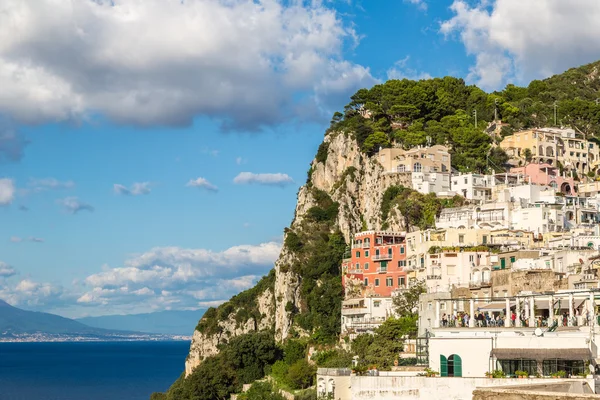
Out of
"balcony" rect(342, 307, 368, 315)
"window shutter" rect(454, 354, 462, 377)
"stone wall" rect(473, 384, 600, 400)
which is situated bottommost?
"stone wall" rect(473, 384, 600, 400)

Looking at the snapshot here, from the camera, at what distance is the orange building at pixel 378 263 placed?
240 ft

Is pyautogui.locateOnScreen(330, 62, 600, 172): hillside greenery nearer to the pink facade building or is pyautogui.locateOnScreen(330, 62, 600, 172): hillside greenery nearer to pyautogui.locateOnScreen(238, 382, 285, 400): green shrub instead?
the pink facade building

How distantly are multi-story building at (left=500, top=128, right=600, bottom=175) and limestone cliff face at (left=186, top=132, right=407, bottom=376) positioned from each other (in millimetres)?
16955

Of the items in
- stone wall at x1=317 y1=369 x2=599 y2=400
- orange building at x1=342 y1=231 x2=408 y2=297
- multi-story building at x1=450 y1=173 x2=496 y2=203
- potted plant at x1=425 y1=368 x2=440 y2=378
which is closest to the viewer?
stone wall at x1=317 y1=369 x2=599 y2=400

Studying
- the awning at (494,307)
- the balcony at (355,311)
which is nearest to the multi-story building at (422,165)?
the balcony at (355,311)

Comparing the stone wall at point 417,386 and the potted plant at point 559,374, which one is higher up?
the potted plant at point 559,374

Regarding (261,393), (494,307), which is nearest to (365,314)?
(261,393)

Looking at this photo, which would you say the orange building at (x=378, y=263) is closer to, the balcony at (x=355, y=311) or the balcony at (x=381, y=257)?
the balcony at (x=381, y=257)

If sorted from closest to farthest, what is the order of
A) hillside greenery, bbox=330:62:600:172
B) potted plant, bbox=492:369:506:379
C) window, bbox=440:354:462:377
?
potted plant, bbox=492:369:506:379, window, bbox=440:354:462:377, hillside greenery, bbox=330:62:600:172

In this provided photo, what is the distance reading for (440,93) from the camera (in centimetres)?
10481

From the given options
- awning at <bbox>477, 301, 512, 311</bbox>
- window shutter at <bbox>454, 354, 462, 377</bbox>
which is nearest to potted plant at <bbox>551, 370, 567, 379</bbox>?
window shutter at <bbox>454, 354, 462, 377</bbox>

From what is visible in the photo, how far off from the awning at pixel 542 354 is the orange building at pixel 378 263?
34.4 m

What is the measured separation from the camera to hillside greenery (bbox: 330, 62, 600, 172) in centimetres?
9319

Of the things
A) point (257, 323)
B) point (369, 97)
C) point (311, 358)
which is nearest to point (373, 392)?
point (311, 358)
